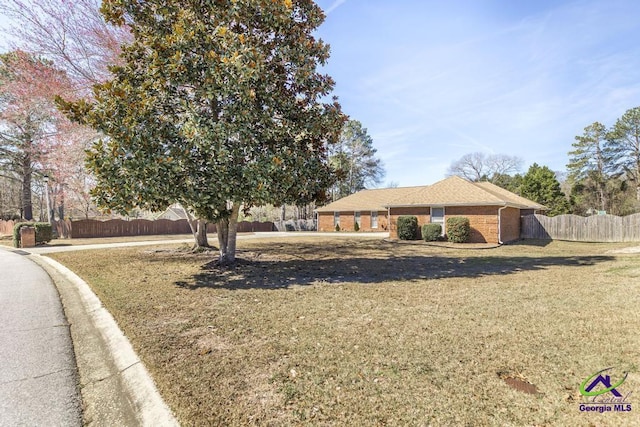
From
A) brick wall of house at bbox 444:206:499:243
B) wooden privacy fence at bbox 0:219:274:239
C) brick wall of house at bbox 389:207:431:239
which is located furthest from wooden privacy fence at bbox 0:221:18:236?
brick wall of house at bbox 444:206:499:243

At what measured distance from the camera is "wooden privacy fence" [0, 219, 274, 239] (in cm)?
2588

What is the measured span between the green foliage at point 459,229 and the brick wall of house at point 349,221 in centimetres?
1124

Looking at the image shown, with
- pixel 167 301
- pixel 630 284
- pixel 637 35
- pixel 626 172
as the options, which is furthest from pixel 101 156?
pixel 626 172

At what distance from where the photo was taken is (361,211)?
3080 cm

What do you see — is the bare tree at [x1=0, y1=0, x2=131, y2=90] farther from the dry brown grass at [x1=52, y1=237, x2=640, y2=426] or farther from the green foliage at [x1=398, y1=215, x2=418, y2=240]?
the green foliage at [x1=398, y1=215, x2=418, y2=240]

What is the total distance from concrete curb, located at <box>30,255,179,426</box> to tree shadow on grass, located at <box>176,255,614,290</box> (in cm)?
243

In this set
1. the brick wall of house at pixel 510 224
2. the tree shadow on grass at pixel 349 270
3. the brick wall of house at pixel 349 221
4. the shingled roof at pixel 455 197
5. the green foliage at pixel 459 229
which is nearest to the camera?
the tree shadow on grass at pixel 349 270

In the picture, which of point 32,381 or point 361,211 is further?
point 361,211

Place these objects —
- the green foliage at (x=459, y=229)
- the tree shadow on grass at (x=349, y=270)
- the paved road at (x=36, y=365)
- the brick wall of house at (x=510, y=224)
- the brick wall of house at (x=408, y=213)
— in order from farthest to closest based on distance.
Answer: the brick wall of house at (x=408, y=213) < the brick wall of house at (x=510, y=224) < the green foliage at (x=459, y=229) < the tree shadow on grass at (x=349, y=270) < the paved road at (x=36, y=365)

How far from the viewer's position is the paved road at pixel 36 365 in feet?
8.81

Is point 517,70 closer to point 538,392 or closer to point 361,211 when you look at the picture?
point 538,392

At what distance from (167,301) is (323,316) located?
307cm

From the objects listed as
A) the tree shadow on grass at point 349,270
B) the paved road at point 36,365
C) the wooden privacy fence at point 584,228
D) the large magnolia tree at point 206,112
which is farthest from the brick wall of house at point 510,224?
the paved road at point 36,365

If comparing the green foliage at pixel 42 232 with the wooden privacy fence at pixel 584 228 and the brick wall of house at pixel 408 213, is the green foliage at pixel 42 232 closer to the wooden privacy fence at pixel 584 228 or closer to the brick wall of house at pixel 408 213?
the brick wall of house at pixel 408 213
